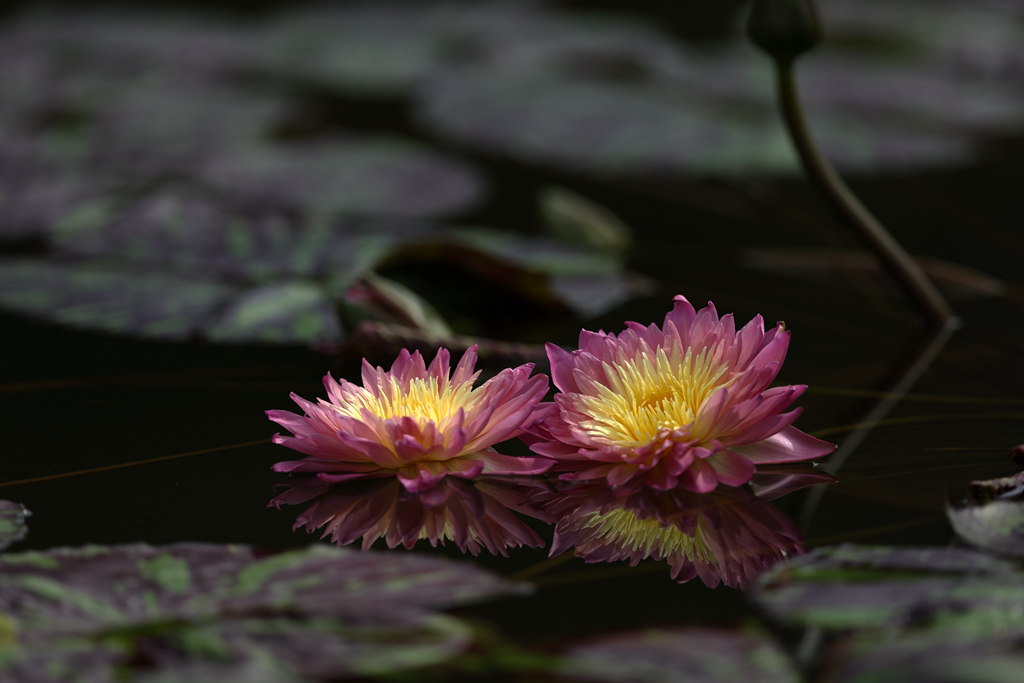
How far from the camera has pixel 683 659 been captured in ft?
1.36

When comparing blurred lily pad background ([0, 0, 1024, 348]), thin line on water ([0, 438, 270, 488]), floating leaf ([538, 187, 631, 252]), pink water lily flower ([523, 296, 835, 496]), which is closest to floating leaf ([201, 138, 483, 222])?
blurred lily pad background ([0, 0, 1024, 348])

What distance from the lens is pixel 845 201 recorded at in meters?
0.90

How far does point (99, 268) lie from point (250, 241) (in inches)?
6.8

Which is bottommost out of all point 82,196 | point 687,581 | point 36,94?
point 687,581

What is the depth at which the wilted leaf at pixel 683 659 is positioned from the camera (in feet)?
1.32

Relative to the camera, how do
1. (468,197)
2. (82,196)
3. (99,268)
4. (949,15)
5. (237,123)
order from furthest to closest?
(949,15), (237,123), (468,197), (82,196), (99,268)

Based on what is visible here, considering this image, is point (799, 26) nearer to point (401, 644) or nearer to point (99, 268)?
point (401, 644)

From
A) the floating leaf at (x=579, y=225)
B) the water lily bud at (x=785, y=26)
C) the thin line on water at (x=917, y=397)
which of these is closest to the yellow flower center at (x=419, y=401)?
the thin line on water at (x=917, y=397)

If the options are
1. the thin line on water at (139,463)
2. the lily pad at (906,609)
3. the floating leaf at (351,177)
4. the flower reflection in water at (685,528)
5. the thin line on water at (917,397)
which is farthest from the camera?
the floating leaf at (351,177)

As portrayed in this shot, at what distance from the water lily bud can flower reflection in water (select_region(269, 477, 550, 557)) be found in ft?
1.60

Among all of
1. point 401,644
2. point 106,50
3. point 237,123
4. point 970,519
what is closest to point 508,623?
point 401,644

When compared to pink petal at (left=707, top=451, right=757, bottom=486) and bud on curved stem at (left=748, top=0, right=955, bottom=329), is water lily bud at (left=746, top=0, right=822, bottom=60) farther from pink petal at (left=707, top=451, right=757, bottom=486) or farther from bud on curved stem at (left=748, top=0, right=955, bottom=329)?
pink petal at (left=707, top=451, right=757, bottom=486)

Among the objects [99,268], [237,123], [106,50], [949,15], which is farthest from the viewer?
[949,15]

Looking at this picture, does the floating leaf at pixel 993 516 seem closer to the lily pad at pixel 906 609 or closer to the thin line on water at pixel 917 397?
the lily pad at pixel 906 609
